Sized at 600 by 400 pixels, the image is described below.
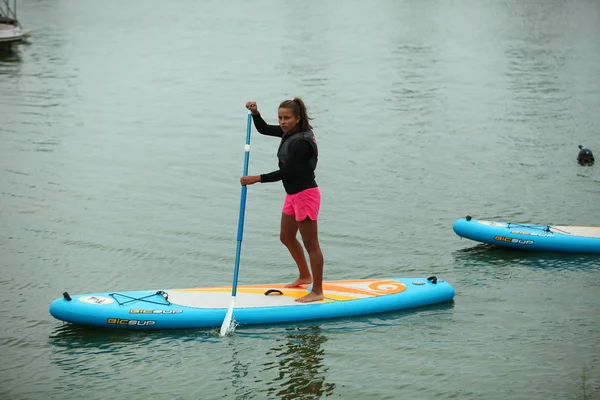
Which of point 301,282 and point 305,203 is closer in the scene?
point 305,203

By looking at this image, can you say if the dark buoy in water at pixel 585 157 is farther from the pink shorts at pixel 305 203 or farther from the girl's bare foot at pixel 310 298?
the pink shorts at pixel 305 203

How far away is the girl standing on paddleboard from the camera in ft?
28.9

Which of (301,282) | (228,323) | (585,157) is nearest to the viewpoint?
(228,323)


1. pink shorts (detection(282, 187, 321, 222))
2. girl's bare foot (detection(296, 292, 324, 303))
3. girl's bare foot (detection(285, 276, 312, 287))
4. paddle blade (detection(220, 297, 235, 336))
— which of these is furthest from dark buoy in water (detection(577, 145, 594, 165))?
paddle blade (detection(220, 297, 235, 336))

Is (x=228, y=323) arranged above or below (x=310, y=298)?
below

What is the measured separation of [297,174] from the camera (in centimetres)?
888

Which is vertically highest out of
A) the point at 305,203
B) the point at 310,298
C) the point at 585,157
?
the point at 585,157

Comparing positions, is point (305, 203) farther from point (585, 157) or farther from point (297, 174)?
point (585, 157)

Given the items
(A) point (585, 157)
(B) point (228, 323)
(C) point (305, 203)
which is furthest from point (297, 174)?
(A) point (585, 157)

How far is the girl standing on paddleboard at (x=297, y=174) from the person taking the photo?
880 cm

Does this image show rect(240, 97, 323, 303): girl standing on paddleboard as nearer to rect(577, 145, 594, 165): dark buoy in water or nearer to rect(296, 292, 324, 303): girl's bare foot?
rect(296, 292, 324, 303): girl's bare foot

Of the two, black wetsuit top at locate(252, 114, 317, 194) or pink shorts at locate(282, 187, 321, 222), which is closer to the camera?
black wetsuit top at locate(252, 114, 317, 194)

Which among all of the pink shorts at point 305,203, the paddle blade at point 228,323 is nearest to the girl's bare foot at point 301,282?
the paddle blade at point 228,323

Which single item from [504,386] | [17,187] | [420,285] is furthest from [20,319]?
[17,187]
